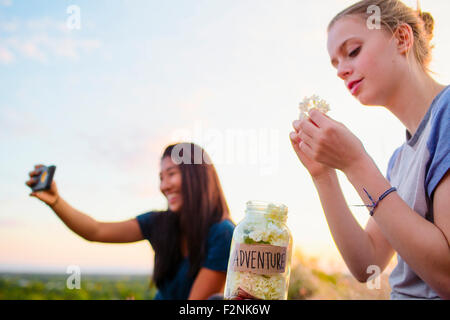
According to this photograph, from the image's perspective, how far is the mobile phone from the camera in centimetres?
170

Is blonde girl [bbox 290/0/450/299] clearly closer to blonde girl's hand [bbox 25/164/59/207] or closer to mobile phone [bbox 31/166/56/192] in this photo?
mobile phone [bbox 31/166/56/192]

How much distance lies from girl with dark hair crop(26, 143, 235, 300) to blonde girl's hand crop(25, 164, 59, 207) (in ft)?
0.57

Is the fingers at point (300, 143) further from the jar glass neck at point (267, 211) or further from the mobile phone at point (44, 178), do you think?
the mobile phone at point (44, 178)

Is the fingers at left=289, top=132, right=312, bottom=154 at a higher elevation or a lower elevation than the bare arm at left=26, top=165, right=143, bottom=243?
higher

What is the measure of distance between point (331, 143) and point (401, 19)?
0.60 meters

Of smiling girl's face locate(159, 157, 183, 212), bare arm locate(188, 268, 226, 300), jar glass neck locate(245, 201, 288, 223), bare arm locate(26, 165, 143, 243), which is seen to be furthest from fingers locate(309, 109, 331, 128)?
smiling girl's face locate(159, 157, 183, 212)

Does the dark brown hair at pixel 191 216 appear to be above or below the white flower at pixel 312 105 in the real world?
below

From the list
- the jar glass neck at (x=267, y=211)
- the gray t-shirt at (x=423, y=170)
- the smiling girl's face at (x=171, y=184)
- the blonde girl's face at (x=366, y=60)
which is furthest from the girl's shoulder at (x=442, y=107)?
the smiling girl's face at (x=171, y=184)

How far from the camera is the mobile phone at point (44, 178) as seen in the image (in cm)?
170

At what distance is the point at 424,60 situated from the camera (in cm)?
129

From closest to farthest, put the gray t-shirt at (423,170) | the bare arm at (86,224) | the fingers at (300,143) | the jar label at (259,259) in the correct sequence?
the jar label at (259,259) → the gray t-shirt at (423,170) → the fingers at (300,143) → the bare arm at (86,224)

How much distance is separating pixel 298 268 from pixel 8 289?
742 cm

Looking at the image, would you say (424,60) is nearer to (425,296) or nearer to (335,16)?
(335,16)
